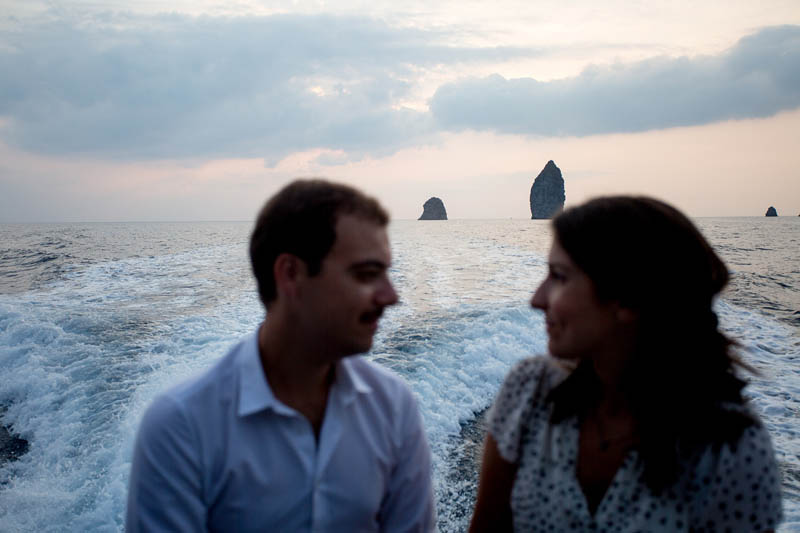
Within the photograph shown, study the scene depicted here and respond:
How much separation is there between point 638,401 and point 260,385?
129cm

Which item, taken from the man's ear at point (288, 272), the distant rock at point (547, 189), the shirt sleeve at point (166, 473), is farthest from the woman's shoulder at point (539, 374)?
the distant rock at point (547, 189)

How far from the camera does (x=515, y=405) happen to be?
81.6 inches

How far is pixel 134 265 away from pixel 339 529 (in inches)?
821

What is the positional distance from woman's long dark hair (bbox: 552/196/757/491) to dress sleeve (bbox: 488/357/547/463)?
352 millimetres

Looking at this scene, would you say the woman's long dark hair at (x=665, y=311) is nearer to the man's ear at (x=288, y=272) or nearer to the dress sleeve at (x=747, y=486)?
the dress sleeve at (x=747, y=486)

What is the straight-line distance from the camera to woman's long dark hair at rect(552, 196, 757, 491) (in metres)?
1.74

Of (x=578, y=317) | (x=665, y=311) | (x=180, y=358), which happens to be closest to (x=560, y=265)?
(x=578, y=317)

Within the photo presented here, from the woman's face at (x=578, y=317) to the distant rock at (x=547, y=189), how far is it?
493ft

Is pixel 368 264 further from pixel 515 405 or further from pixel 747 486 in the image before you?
pixel 747 486

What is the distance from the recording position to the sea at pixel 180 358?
4.96 metres

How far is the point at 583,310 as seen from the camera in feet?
5.88

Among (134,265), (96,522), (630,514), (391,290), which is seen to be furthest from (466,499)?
(134,265)

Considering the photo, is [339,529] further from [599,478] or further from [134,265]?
[134,265]

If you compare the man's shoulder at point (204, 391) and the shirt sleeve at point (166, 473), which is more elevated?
the man's shoulder at point (204, 391)
